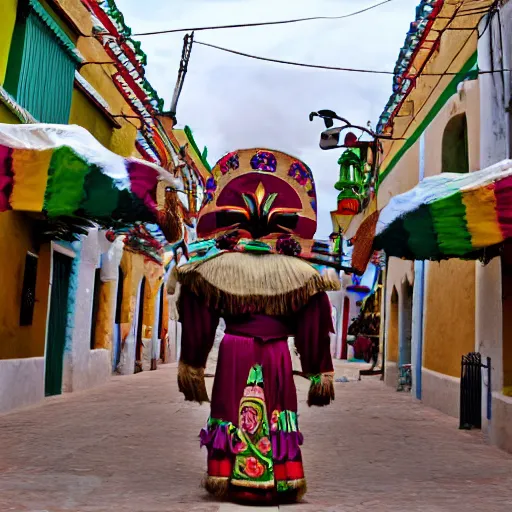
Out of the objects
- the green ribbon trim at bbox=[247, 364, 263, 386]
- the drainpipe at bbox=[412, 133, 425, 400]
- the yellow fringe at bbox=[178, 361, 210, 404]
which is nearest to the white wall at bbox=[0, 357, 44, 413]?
the yellow fringe at bbox=[178, 361, 210, 404]

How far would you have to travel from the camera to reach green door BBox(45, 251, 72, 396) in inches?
502

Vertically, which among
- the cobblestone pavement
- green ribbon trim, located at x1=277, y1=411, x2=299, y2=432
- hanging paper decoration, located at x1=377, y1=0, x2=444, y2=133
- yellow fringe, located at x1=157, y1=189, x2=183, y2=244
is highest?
hanging paper decoration, located at x1=377, y1=0, x2=444, y2=133

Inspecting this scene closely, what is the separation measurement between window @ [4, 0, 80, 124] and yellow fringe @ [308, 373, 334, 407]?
708cm

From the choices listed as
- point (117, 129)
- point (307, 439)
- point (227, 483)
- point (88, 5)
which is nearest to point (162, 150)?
point (117, 129)

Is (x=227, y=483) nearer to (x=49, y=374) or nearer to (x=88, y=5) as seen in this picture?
(x=49, y=374)

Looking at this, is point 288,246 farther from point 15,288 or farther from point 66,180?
point 15,288

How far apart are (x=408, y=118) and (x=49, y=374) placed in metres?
9.58

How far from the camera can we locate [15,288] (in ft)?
34.8

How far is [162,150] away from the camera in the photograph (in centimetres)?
1994

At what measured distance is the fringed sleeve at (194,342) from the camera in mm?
5102

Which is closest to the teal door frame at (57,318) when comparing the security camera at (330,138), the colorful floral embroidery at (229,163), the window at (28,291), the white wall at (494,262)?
the window at (28,291)

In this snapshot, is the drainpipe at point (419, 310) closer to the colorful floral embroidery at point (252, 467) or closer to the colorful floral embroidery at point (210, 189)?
the colorful floral embroidery at point (210, 189)

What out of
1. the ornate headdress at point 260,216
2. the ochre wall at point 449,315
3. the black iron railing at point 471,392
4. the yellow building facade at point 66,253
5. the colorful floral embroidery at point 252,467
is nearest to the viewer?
the colorful floral embroidery at point 252,467

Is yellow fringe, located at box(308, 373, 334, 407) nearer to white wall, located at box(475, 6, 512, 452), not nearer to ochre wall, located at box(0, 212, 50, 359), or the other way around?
white wall, located at box(475, 6, 512, 452)
